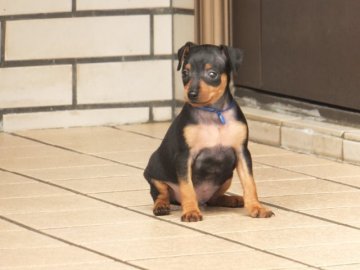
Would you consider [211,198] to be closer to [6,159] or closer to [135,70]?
[6,159]

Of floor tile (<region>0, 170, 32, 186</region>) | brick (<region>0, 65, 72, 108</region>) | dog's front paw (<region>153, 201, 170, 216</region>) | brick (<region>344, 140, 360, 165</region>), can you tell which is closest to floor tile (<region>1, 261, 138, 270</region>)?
dog's front paw (<region>153, 201, 170, 216</region>)

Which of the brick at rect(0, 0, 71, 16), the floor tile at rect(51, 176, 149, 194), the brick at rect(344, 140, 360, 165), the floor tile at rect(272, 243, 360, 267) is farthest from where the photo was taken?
the brick at rect(0, 0, 71, 16)

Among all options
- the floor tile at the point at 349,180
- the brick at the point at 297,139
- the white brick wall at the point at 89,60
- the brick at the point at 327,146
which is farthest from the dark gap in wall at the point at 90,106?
the floor tile at the point at 349,180

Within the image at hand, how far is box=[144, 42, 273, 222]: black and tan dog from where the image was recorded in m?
5.30

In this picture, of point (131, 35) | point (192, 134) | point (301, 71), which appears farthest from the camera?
point (131, 35)

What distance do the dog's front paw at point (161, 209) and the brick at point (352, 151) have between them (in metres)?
1.41

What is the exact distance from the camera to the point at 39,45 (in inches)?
293

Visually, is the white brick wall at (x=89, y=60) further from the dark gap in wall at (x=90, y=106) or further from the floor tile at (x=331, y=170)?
the floor tile at (x=331, y=170)

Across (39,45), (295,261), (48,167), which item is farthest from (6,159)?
(295,261)

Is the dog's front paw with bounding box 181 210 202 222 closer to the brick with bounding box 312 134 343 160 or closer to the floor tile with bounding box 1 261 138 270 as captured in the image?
the floor tile with bounding box 1 261 138 270

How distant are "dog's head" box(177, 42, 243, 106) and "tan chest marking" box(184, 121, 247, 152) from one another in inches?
4.5

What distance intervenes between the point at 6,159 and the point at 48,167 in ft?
1.13

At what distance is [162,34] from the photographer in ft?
25.0

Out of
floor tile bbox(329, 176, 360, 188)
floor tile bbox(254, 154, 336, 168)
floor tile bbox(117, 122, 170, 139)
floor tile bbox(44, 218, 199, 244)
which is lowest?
floor tile bbox(44, 218, 199, 244)
